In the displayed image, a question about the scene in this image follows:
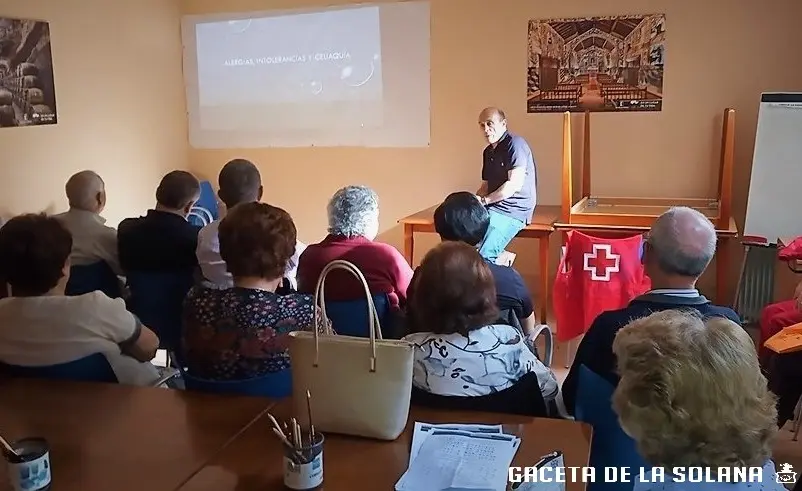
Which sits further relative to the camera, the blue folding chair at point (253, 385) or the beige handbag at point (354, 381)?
the blue folding chair at point (253, 385)

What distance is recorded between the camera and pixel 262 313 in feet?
6.51

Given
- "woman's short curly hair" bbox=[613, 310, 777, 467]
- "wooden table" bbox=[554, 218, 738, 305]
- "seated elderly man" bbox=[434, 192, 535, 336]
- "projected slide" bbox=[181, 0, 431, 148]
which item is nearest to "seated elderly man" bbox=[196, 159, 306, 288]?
"seated elderly man" bbox=[434, 192, 535, 336]

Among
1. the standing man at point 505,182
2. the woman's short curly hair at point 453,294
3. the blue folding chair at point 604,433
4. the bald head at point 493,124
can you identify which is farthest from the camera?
the bald head at point 493,124

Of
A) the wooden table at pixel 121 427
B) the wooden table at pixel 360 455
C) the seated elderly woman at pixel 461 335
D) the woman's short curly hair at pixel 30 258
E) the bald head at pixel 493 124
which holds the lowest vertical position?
the wooden table at pixel 121 427

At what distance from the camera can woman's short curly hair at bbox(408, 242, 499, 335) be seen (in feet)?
6.13

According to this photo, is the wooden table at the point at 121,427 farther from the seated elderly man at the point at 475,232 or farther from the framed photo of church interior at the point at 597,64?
the framed photo of church interior at the point at 597,64

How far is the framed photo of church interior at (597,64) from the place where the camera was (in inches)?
189

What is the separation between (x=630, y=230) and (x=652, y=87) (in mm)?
1159

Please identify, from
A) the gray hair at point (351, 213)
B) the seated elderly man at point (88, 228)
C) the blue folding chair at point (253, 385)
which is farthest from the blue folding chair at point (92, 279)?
the blue folding chair at point (253, 385)

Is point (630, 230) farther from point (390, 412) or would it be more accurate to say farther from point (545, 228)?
point (390, 412)

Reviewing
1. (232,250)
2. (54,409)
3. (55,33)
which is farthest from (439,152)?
(54,409)

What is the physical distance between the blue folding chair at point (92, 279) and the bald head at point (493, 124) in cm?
242

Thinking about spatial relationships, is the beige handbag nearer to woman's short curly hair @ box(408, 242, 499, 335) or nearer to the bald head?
woman's short curly hair @ box(408, 242, 499, 335)

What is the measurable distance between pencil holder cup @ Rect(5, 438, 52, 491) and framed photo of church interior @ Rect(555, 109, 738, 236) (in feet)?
11.1
